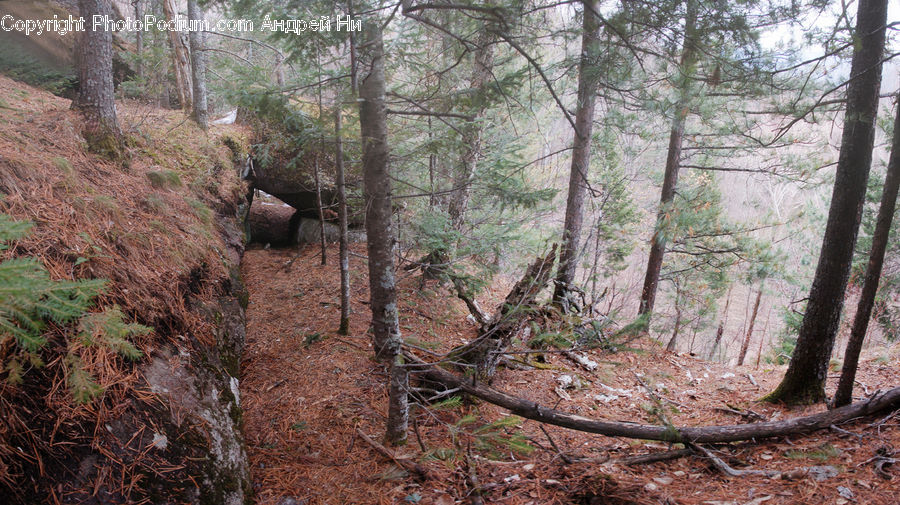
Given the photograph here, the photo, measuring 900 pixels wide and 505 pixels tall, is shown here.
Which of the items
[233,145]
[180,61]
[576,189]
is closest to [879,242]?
[576,189]

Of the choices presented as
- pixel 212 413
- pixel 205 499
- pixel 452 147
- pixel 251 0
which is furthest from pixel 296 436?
pixel 251 0

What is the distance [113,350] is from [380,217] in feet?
6.19

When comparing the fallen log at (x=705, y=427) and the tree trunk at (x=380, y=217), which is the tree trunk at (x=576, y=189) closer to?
the fallen log at (x=705, y=427)

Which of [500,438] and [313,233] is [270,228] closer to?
[313,233]

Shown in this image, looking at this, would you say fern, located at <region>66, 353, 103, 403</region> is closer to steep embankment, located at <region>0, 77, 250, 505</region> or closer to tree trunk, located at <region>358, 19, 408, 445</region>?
steep embankment, located at <region>0, 77, 250, 505</region>

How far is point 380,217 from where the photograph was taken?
11.0 feet

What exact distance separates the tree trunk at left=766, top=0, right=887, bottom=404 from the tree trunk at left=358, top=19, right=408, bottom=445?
13.8ft

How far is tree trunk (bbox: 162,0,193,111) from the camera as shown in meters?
8.12

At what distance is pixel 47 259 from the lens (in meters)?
2.44

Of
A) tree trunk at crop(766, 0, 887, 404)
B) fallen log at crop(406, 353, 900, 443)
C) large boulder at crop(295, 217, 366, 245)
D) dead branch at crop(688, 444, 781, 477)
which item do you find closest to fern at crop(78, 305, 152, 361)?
fallen log at crop(406, 353, 900, 443)

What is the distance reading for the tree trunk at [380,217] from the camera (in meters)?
3.27

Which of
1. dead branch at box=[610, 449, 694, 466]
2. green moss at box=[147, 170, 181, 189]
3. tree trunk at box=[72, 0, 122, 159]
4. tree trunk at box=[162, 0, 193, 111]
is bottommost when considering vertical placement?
dead branch at box=[610, 449, 694, 466]

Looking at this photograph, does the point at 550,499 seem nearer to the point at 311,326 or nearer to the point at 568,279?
the point at 311,326

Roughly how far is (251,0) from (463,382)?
404cm
